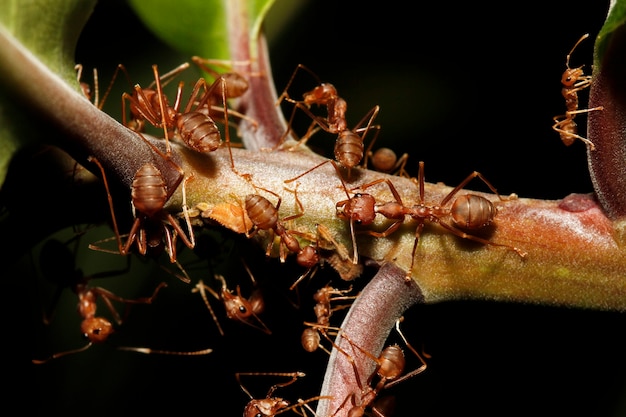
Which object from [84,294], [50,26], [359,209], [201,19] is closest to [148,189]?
[50,26]

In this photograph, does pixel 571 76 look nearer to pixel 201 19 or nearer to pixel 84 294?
pixel 201 19

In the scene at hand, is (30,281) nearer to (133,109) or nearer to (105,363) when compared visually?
(105,363)

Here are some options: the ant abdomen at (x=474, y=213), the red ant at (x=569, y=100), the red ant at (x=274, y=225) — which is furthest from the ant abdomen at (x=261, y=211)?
the red ant at (x=569, y=100)

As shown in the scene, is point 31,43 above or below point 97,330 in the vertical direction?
above

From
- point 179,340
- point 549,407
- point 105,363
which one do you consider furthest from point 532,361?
point 105,363

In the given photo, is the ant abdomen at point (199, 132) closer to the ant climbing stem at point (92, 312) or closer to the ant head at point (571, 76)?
the ant climbing stem at point (92, 312)

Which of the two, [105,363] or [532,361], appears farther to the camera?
[105,363]
